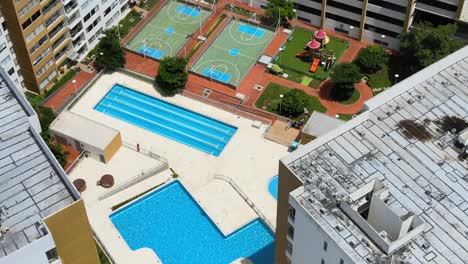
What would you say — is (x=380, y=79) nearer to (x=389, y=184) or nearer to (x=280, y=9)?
(x=280, y=9)

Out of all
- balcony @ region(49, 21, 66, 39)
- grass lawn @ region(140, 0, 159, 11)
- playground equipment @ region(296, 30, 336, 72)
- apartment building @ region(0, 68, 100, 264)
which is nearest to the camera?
apartment building @ region(0, 68, 100, 264)

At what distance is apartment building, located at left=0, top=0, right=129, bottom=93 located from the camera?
90000 mm

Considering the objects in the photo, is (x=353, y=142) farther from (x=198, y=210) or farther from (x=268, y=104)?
(x=268, y=104)

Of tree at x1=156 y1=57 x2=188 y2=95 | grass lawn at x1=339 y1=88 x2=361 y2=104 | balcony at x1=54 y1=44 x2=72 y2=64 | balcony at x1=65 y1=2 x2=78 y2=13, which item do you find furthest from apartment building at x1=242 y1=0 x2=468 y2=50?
balcony at x1=54 y1=44 x2=72 y2=64

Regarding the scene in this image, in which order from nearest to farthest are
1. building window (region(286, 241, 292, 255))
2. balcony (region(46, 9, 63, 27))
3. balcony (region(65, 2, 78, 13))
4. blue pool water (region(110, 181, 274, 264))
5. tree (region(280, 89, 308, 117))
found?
building window (region(286, 241, 292, 255))
blue pool water (region(110, 181, 274, 264))
balcony (region(46, 9, 63, 27))
tree (region(280, 89, 308, 117))
balcony (region(65, 2, 78, 13))

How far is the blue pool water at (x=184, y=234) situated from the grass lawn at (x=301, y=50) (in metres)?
29.0

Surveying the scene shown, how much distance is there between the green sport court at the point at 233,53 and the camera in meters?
103

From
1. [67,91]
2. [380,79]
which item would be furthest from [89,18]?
[380,79]

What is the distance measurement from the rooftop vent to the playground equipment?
47034 mm

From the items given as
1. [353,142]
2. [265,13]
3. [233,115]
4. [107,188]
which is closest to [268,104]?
[233,115]

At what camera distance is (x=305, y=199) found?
57625 mm

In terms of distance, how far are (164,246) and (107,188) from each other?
11671 millimetres

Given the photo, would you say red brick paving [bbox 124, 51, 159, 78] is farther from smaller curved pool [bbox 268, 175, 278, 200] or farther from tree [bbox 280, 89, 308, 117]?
smaller curved pool [bbox 268, 175, 278, 200]

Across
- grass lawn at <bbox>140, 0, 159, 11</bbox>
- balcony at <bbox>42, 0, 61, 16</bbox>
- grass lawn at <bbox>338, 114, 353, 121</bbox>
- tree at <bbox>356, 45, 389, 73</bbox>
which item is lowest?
grass lawn at <bbox>338, 114, 353, 121</bbox>
